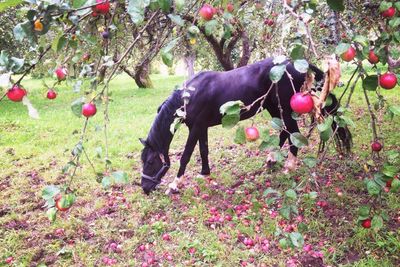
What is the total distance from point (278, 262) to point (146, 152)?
86.8 inches

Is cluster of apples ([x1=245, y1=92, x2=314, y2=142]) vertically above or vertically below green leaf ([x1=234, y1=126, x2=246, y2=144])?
above

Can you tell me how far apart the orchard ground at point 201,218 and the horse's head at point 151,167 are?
6.3 inches

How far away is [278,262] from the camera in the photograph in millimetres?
3285

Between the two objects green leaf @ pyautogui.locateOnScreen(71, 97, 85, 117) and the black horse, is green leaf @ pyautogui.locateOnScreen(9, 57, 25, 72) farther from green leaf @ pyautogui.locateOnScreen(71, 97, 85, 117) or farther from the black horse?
the black horse

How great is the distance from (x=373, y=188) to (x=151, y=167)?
3.24 meters

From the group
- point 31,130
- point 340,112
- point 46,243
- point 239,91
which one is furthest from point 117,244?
point 31,130

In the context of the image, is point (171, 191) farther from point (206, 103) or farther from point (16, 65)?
point (16, 65)

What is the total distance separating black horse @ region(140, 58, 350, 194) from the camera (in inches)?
184

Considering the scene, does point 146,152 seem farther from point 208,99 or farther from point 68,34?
point 68,34

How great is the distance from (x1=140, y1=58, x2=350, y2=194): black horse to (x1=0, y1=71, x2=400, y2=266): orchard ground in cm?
41

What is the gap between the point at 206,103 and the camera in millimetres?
4812

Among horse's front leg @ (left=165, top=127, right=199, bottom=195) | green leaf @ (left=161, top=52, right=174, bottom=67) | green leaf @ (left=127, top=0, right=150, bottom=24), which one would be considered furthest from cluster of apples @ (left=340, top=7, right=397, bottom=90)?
horse's front leg @ (left=165, top=127, right=199, bottom=195)

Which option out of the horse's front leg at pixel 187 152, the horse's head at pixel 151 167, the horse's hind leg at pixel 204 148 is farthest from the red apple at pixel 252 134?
the horse's hind leg at pixel 204 148

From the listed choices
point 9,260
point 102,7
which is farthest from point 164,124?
point 102,7
